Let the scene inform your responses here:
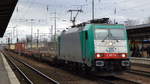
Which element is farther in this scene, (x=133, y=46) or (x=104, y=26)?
(x=133, y=46)

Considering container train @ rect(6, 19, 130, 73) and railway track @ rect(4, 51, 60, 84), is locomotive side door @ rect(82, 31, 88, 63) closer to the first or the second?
container train @ rect(6, 19, 130, 73)

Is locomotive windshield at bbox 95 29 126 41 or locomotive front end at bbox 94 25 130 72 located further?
locomotive windshield at bbox 95 29 126 41

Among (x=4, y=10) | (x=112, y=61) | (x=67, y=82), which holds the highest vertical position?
(x=4, y=10)

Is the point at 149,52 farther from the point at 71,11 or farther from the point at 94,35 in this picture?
the point at 94,35

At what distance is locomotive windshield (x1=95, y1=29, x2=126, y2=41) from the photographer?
17453 mm

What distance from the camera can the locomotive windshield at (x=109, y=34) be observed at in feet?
57.3

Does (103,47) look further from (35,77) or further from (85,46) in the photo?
(35,77)

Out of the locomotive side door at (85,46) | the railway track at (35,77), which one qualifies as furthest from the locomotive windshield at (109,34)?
the railway track at (35,77)

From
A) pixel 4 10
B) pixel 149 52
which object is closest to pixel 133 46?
pixel 149 52

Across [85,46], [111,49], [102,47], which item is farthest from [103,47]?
[85,46]

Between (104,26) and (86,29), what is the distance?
992 millimetres

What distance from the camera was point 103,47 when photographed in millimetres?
17141

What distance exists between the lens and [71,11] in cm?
4031

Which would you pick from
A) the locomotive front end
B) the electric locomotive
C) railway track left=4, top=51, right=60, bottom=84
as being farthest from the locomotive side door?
railway track left=4, top=51, right=60, bottom=84
